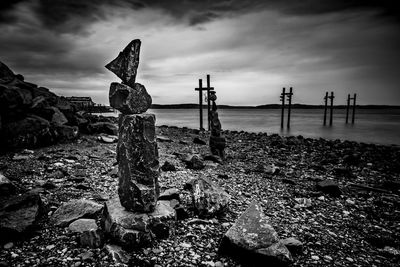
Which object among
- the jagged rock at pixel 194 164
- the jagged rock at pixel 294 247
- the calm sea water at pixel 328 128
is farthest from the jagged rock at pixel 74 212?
the calm sea water at pixel 328 128

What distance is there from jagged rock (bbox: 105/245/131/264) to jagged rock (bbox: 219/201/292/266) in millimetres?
1358

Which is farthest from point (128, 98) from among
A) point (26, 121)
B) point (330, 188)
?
point (26, 121)

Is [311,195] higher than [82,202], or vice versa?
[82,202]

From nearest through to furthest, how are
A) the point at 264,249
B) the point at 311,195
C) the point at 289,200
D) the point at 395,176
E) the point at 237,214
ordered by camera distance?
the point at 264,249
the point at 237,214
the point at 289,200
the point at 311,195
the point at 395,176

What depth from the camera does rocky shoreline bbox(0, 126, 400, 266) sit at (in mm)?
3469

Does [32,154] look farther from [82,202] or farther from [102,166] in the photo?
[82,202]

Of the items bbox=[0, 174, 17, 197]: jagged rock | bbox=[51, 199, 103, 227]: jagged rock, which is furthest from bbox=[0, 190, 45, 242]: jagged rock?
bbox=[0, 174, 17, 197]: jagged rock

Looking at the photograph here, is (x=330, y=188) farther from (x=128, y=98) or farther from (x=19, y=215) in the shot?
(x=19, y=215)

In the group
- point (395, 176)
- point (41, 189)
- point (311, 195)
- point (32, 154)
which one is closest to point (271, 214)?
point (311, 195)

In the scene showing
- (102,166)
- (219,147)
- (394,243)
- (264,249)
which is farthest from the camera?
(219,147)

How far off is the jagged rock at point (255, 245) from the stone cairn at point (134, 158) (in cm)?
104

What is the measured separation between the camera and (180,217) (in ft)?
15.1

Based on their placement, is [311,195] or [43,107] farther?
[43,107]

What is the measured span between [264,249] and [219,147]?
24.3 ft
